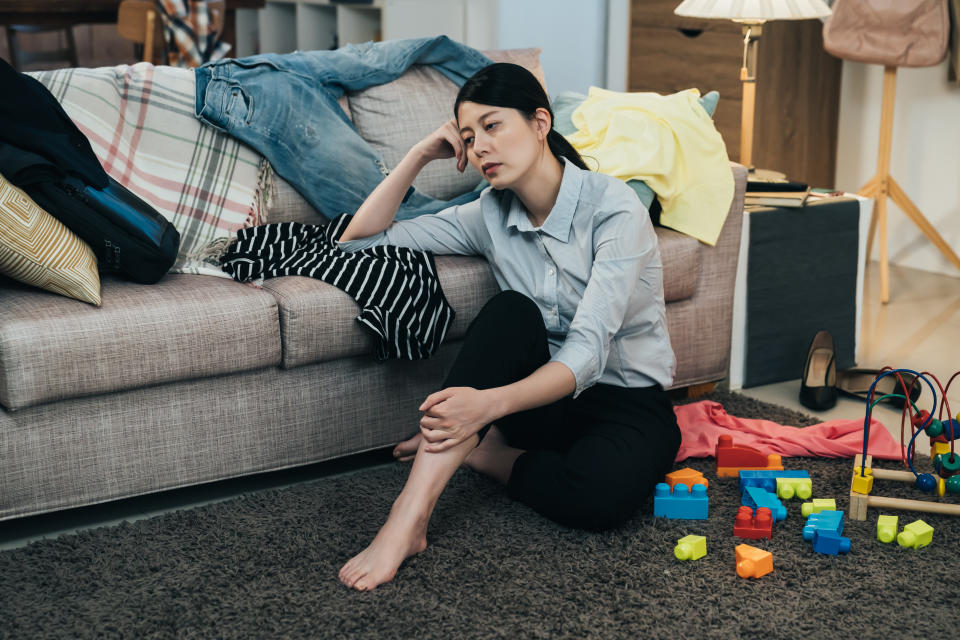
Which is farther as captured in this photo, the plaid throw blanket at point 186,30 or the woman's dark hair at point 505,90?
the plaid throw blanket at point 186,30

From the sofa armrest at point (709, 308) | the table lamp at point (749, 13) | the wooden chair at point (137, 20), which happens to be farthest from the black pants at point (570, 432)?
the wooden chair at point (137, 20)

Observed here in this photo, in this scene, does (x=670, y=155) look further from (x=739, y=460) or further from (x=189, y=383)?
(x=189, y=383)

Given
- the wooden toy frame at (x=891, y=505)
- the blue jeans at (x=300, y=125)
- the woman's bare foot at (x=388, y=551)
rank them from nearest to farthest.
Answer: the woman's bare foot at (x=388, y=551)
the wooden toy frame at (x=891, y=505)
the blue jeans at (x=300, y=125)

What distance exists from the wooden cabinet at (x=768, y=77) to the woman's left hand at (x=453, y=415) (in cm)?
253

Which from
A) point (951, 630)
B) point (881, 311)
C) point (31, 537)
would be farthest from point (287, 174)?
point (881, 311)

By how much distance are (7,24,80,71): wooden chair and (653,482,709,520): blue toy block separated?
471cm

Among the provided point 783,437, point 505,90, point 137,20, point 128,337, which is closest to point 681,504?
point 783,437

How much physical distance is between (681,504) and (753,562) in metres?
0.25

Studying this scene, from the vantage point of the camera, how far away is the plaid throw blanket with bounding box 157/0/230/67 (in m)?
4.74

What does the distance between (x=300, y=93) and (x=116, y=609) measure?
1352 mm

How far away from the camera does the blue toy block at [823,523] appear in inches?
72.3

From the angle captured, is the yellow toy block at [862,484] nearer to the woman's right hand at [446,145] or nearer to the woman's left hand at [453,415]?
the woman's left hand at [453,415]

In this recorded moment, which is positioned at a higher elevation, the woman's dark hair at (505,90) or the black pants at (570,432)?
the woman's dark hair at (505,90)

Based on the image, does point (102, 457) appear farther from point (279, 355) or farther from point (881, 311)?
point (881, 311)
